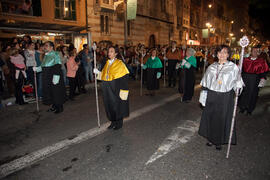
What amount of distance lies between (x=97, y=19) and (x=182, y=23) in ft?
→ 69.6

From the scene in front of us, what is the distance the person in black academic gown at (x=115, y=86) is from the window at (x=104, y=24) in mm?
15052

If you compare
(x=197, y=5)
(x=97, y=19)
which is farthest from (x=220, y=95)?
(x=197, y=5)

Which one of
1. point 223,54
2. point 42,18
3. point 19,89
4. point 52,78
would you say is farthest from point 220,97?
point 42,18

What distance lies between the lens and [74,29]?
14.3 metres

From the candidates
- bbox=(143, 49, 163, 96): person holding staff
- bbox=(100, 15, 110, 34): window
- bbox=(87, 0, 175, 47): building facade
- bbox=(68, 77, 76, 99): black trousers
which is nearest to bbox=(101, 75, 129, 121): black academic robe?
bbox=(68, 77, 76, 99): black trousers

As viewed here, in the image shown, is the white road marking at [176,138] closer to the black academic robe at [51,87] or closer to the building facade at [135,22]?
the black academic robe at [51,87]

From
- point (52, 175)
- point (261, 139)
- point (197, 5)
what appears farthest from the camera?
point (197, 5)

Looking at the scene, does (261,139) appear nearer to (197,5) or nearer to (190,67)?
(190,67)

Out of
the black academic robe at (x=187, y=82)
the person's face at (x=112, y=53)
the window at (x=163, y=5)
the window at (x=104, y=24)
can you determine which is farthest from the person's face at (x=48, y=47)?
the window at (x=163, y=5)

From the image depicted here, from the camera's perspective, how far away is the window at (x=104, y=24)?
1875 centimetres

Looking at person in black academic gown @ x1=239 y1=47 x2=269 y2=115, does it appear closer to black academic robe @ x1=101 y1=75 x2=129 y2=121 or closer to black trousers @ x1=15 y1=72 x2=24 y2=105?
black academic robe @ x1=101 y1=75 x2=129 y2=121

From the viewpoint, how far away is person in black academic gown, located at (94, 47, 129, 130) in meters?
4.59

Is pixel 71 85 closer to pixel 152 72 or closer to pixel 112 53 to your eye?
pixel 152 72

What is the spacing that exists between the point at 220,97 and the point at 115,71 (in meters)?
2.29
